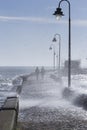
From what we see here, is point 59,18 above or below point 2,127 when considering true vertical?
above

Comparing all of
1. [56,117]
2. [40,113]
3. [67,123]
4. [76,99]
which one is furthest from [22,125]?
[76,99]

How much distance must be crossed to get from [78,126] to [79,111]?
4.09 m

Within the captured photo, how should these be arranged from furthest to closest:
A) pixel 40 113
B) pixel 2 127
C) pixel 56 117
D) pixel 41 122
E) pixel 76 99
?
pixel 76 99
pixel 40 113
pixel 56 117
pixel 41 122
pixel 2 127

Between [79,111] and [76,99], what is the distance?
4.33m

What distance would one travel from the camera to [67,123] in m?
12.2

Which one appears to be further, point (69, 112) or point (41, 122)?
point (69, 112)

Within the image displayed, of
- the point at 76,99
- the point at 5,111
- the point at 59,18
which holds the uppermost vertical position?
the point at 59,18

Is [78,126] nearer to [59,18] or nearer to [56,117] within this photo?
[56,117]

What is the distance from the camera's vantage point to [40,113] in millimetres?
15172

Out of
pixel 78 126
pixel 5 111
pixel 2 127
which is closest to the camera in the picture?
pixel 2 127

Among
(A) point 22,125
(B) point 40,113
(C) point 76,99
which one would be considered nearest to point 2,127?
(A) point 22,125

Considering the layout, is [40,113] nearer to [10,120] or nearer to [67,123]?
[67,123]

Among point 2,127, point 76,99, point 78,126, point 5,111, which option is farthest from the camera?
point 76,99

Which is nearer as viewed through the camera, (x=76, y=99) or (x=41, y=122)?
(x=41, y=122)
